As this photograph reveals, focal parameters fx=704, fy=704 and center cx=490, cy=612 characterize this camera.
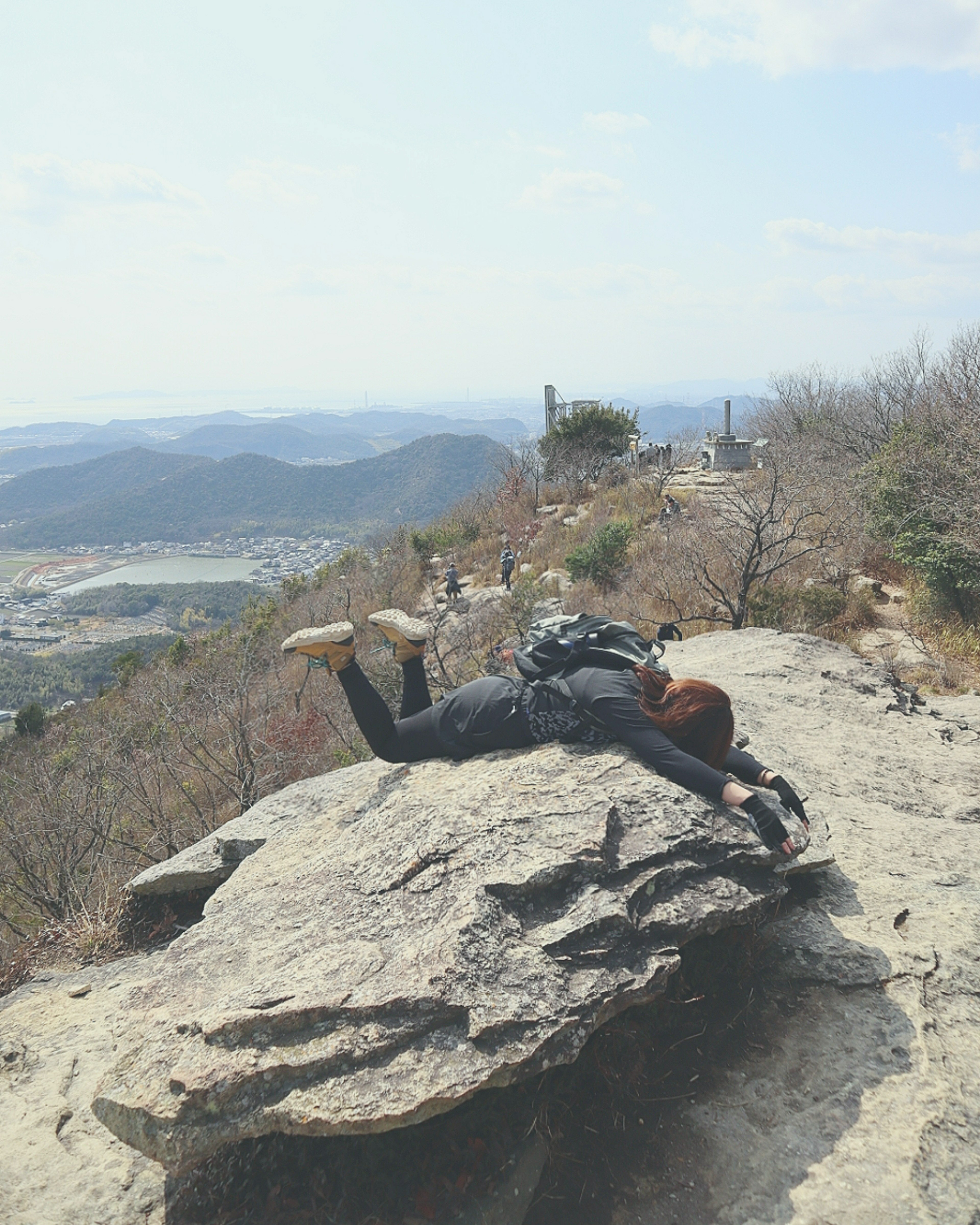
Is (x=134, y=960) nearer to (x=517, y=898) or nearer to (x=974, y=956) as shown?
(x=517, y=898)

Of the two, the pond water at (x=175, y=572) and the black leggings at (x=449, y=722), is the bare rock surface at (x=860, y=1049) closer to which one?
the black leggings at (x=449, y=722)

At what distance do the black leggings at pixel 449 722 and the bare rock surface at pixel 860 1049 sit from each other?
5.19ft

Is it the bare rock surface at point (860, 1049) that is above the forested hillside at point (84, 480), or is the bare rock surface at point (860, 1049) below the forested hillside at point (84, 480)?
below

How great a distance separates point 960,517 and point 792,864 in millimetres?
7775

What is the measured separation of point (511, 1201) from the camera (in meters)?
2.38

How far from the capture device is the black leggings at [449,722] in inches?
145

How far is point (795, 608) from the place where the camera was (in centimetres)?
885

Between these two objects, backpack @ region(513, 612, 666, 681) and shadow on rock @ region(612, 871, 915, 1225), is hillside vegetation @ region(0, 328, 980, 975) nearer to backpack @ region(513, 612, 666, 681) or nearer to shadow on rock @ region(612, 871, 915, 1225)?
backpack @ region(513, 612, 666, 681)

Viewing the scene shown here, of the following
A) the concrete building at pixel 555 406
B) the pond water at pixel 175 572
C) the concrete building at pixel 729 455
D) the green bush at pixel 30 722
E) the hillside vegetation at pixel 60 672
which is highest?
the concrete building at pixel 555 406

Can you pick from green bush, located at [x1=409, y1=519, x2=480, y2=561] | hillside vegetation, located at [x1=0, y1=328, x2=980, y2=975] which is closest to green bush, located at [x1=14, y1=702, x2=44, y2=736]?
hillside vegetation, located at [x1=0, y1=328, x2=980, y2=975]

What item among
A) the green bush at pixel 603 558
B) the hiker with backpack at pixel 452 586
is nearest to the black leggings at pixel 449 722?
the green bush at pixel 603 558

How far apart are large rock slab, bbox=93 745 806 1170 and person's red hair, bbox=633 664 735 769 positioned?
0.23 m

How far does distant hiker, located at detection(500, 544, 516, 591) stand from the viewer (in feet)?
50.3

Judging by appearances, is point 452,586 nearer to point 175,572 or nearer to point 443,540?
point 443,540
